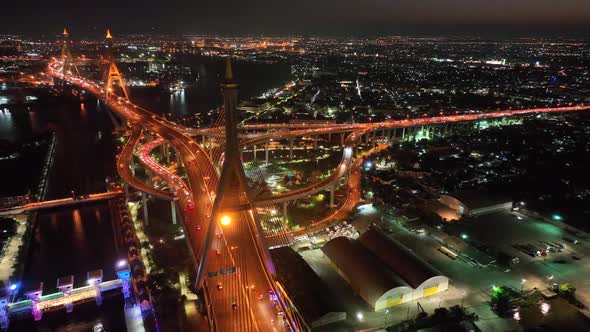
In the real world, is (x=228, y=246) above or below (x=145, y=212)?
above

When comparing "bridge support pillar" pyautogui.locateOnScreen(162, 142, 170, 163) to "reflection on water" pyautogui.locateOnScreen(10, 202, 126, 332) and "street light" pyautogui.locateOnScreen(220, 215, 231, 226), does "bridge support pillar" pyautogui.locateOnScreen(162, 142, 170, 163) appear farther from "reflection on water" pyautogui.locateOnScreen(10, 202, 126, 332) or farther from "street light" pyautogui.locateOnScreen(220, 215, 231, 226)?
"street light" pyautogui.locateOnScreen(220, 215, 231, 226)

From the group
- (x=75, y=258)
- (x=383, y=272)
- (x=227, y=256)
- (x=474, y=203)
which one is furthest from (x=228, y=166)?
(x=474, y=203)

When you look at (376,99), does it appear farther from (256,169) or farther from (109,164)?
(109,164)

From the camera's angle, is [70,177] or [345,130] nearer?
[70,177]

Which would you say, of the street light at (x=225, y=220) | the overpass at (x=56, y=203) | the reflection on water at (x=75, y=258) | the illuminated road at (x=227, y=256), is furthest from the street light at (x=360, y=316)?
the overpass at (x=56, y=203)

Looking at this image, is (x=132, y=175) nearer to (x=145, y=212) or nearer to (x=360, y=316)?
(x=145, y=212)
